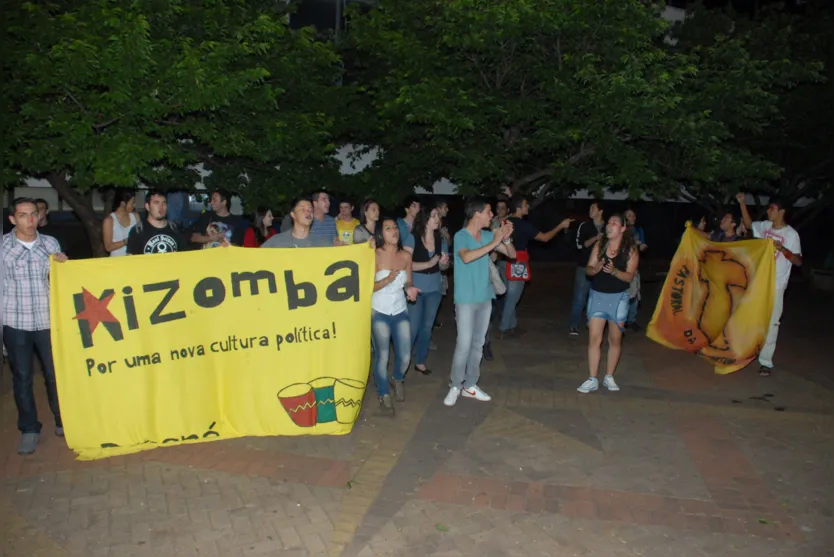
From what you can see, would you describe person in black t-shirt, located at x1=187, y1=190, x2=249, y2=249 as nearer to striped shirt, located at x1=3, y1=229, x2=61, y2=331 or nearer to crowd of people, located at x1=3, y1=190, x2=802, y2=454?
crowd of people, located at x1=3, y1=190, x2=802, y2=454

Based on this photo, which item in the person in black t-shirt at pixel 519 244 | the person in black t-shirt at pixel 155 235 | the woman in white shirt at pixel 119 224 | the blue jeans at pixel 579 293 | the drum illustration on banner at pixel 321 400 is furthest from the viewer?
the blue jeans at pixel 579 293

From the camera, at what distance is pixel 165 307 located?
19.4 feet

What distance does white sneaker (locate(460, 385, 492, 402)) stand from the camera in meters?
7.50

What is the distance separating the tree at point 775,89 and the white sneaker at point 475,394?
6.85 meters

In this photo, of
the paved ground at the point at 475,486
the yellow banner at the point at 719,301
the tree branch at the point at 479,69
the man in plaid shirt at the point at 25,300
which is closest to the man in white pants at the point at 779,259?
the yellow banner at the point at 719,301

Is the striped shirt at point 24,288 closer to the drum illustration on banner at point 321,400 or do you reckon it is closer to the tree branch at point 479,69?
the drum illustration on banner at point 321,400

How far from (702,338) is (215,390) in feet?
20.3

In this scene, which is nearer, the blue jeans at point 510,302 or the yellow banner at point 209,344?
the yellow banner at point 209,344

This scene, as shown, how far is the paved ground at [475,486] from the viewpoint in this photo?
4.67m

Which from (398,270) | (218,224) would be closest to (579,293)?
(398,270)

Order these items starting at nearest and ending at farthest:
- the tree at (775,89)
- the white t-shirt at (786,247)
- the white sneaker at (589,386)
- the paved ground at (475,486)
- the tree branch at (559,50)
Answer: the paved ground at (475,486)
the white sneaker at (589,386)
the white t-shirt at (786,247)
the tree branch at (559,50)
the tree at (775,89)

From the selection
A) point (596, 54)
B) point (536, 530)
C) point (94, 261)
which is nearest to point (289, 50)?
point (596, 54)

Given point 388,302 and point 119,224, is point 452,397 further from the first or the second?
point 119,224

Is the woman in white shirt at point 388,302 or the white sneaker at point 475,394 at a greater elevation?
the woman in white shirt at point 388,302
